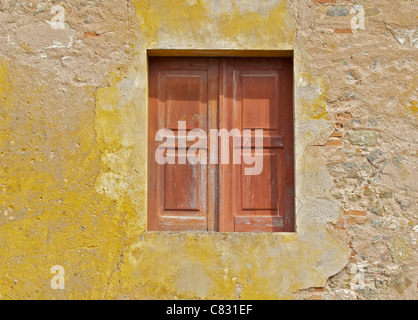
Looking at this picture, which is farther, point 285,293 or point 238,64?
point 238,64

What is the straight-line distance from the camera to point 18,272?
342 centimetres

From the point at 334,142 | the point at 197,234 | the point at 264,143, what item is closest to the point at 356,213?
the point at 334,142

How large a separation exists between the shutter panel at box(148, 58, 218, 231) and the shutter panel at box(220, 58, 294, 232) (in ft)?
0.36

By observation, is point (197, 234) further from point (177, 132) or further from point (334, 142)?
point (334, 142)

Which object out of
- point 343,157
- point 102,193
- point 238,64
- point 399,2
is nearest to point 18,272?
point 102,193

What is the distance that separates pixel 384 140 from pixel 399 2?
1.08m

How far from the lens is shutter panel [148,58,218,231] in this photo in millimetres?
3598

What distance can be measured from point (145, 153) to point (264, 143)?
0.95 meters

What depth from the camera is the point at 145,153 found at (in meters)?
3.49

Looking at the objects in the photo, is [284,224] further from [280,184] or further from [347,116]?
[347,116]

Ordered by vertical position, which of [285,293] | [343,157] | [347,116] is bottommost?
[285,293]

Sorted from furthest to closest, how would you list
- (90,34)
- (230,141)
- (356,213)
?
(230,141) < (90,34) < (356,213)

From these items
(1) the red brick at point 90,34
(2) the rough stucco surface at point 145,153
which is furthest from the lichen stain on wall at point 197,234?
(1) the red brick at point 90,34

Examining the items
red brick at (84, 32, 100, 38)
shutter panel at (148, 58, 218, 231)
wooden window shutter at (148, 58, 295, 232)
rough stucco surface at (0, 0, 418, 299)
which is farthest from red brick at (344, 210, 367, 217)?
red brick at (84, 32, 100, 38)
